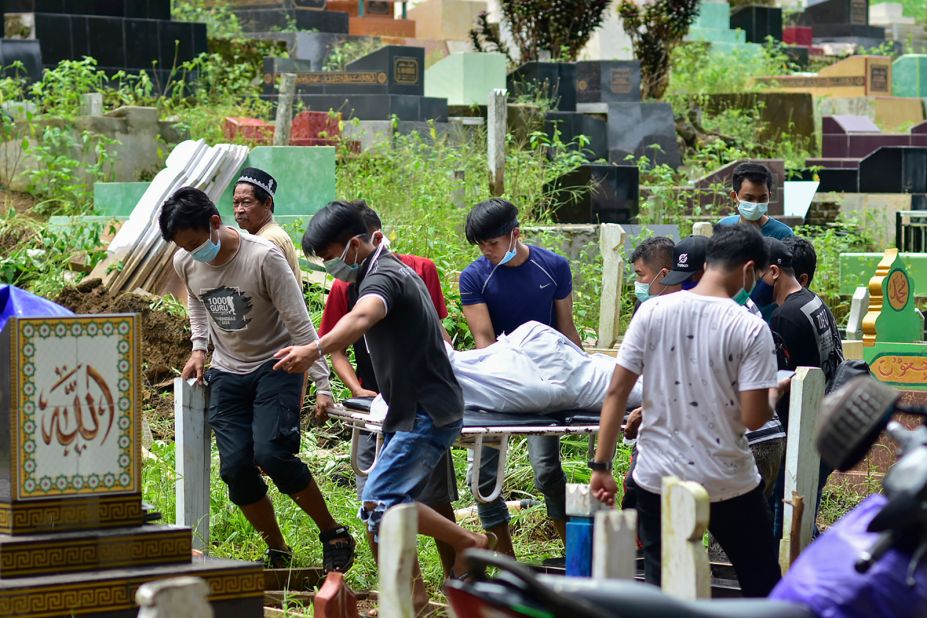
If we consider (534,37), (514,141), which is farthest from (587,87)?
(514,141)

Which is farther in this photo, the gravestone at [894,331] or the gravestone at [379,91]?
the gravestone at [379,91]

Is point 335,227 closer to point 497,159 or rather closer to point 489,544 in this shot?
point 489,544

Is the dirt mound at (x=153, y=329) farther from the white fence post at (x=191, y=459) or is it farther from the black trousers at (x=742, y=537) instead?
the black trousers at (x=742, y=537)

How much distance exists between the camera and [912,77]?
27031mm

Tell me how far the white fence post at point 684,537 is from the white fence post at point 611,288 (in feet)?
19.2

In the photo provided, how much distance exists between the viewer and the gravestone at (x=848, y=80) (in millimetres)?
24156

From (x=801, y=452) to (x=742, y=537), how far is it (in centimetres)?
92

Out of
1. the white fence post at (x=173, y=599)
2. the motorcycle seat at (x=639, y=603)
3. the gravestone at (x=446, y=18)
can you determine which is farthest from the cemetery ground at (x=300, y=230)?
the gravestone at (x=446, y=18)

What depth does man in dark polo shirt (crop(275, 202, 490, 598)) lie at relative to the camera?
4.71m

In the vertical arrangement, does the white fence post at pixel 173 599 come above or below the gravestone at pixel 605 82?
below

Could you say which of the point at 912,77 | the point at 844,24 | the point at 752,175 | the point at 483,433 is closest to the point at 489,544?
the point at 483,433

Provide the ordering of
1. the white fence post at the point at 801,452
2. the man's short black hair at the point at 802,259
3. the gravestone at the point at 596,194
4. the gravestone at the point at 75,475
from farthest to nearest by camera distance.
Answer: the gravestone at the point at 596,194 < the man's short black hair at the point at 802,259 < the white fence post at the point at 801,452 < the gravestone at the point at 75,475

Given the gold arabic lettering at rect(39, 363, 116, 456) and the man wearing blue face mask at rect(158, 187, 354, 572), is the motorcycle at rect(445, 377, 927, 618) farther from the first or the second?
the man wearing blue face mask at rect(158, 187, 354, 572)

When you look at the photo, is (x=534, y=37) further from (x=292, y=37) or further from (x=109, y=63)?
(x=109, y=63)
